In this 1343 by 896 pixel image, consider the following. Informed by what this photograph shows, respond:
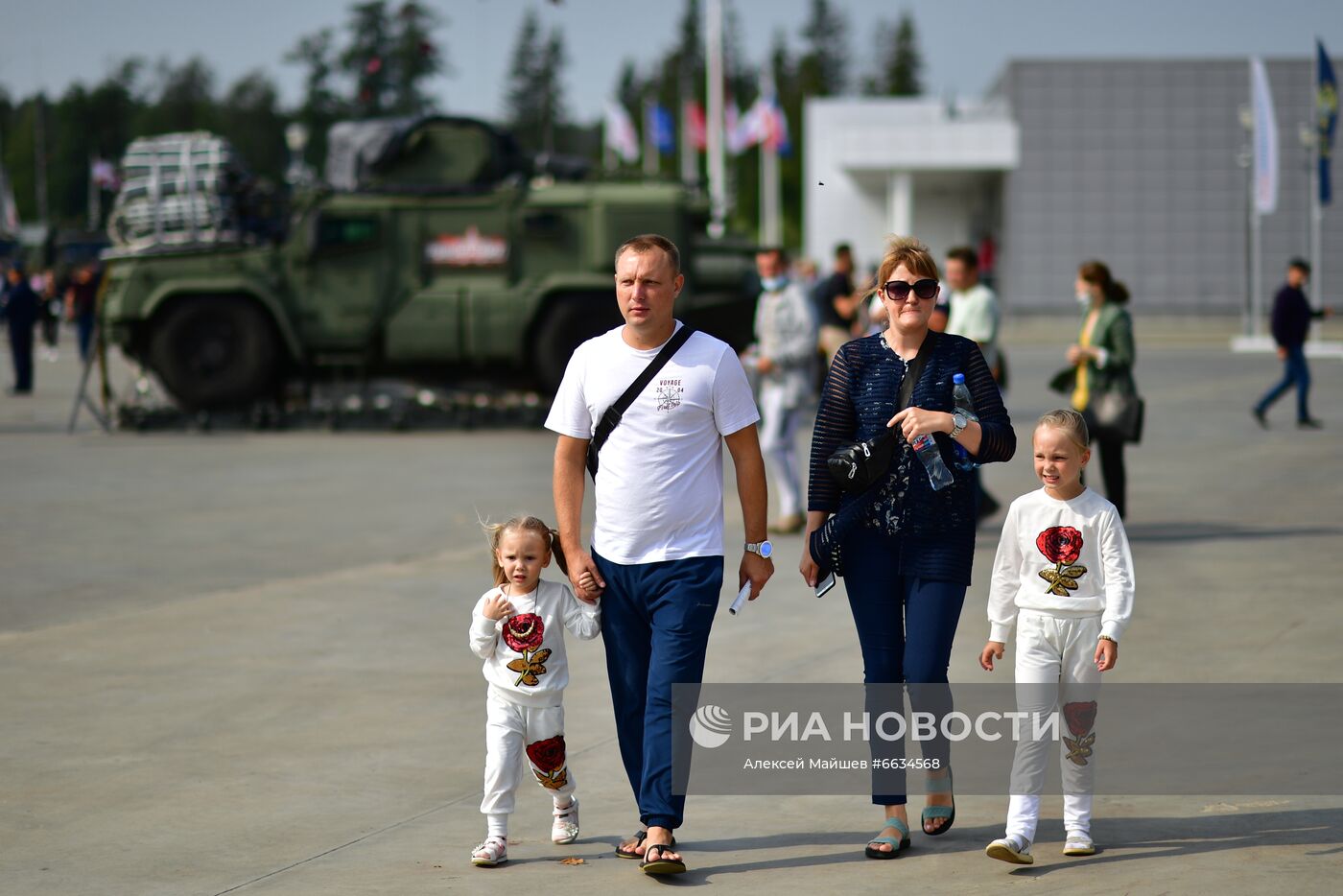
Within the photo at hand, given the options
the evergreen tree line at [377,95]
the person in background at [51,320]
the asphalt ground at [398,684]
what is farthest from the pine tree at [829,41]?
the asphalt ground at [398,684]

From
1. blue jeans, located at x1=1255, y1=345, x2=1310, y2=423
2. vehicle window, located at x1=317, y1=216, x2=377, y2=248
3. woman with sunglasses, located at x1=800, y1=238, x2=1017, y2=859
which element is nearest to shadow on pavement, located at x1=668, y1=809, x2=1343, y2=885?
woman with sunglasses, located at x1=800, y1=238, x2=1017, y2=859

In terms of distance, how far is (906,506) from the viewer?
15.7ft

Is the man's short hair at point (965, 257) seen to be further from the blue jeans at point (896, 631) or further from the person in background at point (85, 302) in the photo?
the person in background at point (85, 302)

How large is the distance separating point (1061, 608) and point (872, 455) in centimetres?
67

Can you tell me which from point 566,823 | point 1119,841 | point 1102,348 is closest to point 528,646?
point 566,823

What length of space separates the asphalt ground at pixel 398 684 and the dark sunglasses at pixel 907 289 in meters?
1.57

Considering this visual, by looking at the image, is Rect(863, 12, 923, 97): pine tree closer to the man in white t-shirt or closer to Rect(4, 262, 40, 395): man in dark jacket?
Rect(4, 262, 40, 395): man in dark jacket

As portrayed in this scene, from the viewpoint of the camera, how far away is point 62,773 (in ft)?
18.6

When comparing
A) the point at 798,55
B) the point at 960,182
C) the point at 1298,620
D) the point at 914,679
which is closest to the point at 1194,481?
the point at 1298,620

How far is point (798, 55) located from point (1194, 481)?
137109mm

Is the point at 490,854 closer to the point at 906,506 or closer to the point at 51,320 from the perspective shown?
the point at 906,506

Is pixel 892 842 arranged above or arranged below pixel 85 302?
below

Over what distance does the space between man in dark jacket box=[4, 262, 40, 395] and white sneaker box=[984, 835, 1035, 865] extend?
2324 cm

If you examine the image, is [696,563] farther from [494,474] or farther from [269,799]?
[494,474]
